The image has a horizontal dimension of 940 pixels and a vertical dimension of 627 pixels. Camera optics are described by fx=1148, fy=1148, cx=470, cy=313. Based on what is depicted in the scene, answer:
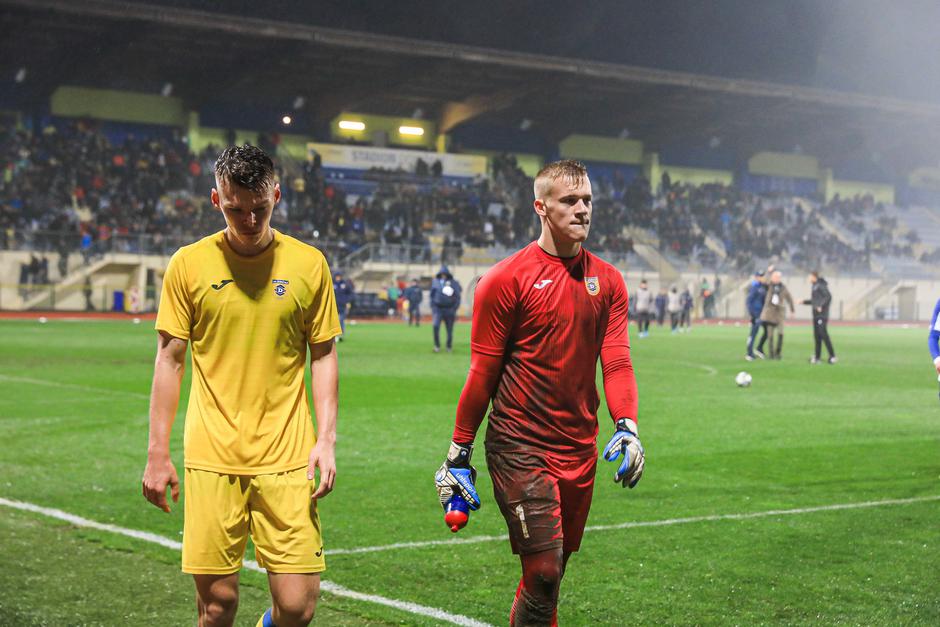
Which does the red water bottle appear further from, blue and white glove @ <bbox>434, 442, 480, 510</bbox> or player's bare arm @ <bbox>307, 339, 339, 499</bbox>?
player's bare arm @ <bbox>307, 339, 339, 499</bbox>

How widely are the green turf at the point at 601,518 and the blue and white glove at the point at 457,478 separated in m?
1.36

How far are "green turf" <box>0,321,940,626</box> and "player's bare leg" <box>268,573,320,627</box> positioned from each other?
5.08 feet

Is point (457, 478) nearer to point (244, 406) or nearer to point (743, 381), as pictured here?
point (244, 406)

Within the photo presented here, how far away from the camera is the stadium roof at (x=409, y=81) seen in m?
43.6

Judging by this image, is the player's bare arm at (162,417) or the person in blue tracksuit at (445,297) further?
the person in blue tracksuit at (445,297)

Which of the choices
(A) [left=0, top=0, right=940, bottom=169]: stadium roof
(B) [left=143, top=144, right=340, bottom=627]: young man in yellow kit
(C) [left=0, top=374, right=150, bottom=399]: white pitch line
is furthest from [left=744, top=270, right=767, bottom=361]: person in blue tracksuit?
(A) [left=0, top=0, right=940, bottom=169]: stadium roof

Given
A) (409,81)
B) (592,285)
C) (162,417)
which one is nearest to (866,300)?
(409,81)

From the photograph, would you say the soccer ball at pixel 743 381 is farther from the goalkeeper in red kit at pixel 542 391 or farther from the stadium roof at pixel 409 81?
the stadium roof at pixel 409 81

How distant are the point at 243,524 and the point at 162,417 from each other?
505 millimetres

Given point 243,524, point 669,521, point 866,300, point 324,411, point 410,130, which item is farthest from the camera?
point 866,300

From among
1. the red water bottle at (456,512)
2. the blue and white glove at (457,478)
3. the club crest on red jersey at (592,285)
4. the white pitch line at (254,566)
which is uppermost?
the club crest on red jersey at (592,285)

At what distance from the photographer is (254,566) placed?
6961 mm

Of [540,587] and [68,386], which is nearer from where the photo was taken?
[540,587]

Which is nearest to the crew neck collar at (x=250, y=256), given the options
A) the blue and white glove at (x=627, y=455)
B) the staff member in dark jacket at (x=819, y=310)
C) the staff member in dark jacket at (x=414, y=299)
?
the blue and white glove at (x=627, y=455)
